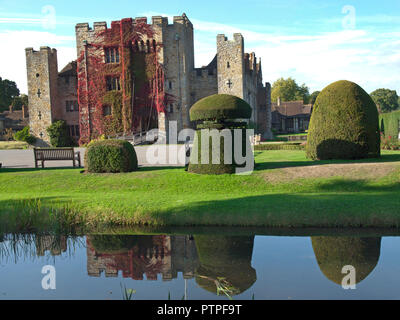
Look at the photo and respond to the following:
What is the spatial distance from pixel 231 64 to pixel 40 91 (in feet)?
62.5

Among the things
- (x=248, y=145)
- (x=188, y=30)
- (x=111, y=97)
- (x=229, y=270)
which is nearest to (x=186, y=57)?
(x=188, y=30)

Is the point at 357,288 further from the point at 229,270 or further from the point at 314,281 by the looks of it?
the point at 229,270

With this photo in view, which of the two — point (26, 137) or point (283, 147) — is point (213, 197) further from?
point (26, 137)

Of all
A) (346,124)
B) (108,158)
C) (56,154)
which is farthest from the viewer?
(56,154)

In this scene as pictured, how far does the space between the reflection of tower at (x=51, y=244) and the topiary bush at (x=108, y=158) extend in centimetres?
559

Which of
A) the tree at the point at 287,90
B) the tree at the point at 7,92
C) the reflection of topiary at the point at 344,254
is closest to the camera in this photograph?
the reflection of topiary at the point at 344,254

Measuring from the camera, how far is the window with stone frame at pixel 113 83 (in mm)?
35625

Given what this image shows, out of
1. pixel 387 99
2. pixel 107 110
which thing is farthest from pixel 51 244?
pixel 387 99

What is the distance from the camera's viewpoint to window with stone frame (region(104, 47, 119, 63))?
35.2m

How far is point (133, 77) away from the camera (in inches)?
1377

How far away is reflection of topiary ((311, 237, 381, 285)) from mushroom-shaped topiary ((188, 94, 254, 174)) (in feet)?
19.1
